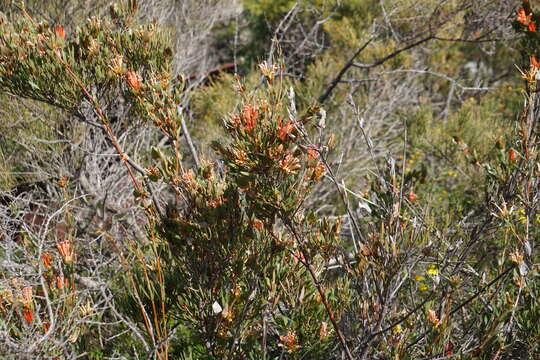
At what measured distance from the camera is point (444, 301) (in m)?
2.25

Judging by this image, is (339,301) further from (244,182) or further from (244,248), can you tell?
(244,182)

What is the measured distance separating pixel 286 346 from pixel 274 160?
0.82 metres

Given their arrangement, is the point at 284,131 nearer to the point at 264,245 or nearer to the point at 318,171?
the point at 318,171

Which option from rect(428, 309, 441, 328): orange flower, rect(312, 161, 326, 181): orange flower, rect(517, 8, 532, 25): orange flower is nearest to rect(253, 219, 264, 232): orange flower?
rect(312, 161, 326, 181): orange flower

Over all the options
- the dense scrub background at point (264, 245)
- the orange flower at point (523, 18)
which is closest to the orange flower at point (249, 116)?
the dense scrub background at point (264, 245)

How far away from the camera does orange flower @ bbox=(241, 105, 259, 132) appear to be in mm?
1943

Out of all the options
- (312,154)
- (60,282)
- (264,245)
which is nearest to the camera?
(312,154)

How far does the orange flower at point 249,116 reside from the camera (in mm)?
1943

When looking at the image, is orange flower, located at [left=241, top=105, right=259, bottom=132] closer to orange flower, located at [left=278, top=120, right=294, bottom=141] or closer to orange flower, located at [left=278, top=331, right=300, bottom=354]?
orange flower, located at [left=278, top=120, right=294, bottom=141]

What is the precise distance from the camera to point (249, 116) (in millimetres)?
1940

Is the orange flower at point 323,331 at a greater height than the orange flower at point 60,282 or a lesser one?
lesser

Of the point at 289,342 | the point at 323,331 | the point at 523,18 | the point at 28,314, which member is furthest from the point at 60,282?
the point at 523,18

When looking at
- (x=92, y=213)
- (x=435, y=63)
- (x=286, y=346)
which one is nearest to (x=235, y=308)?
(x=286, y=346)

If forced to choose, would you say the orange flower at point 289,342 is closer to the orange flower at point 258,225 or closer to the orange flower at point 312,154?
the orange flower at point 258,225
